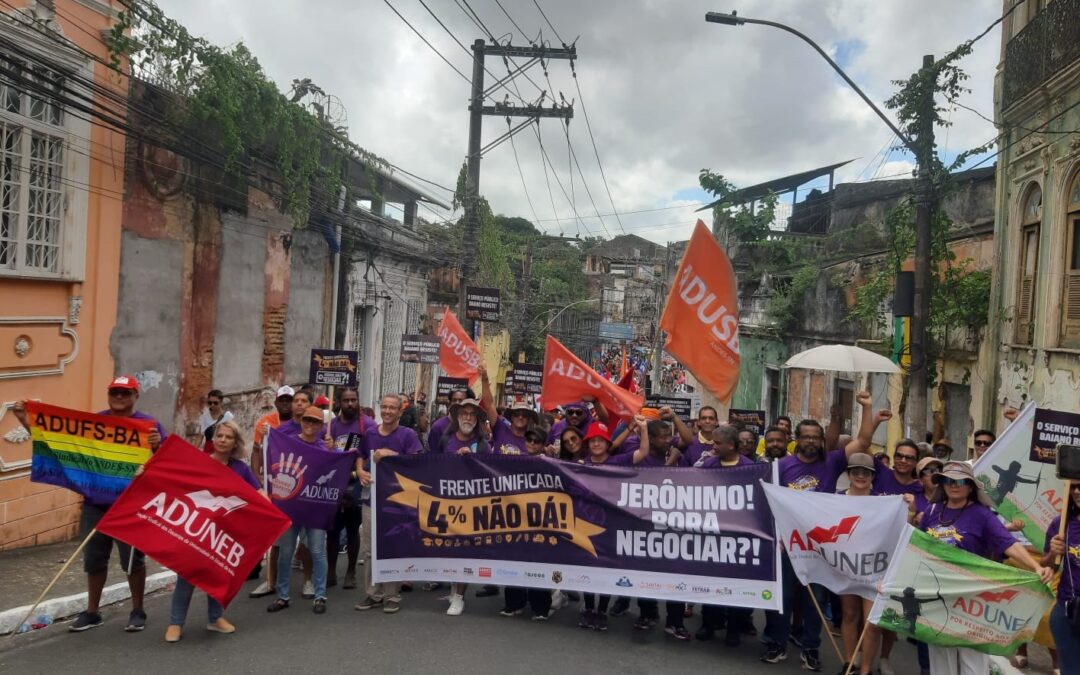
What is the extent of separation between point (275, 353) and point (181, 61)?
5.52 m

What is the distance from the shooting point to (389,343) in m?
21.3

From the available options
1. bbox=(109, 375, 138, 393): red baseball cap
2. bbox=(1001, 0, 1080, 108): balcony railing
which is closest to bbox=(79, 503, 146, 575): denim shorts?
bbox=(109, 375, 138, 393): red baseball cap

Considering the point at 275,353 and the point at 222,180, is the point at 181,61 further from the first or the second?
the point at 275,353

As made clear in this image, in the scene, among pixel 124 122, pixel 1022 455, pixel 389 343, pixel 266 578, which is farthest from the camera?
pixel 389 343

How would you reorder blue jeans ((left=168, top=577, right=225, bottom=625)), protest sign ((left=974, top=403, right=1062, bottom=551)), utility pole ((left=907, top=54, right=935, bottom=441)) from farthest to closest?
utility pole ((left=907, top=54, right=935, bottom=441)) → protest sign ((left=974, top=403, right=1062, bottom=551)) → blue jeans ((left=168, top=577, right=225, bottom=625))

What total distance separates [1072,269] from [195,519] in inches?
454

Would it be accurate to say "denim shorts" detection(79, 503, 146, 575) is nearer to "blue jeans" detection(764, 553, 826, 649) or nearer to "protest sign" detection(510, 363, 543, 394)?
"blue jeans" detection(764, 553, 826, 649)

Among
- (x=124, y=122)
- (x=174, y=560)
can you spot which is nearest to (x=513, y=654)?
(x=174, y=560)

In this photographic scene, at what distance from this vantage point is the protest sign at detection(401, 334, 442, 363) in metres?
14.9

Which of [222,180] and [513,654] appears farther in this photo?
[222,180]

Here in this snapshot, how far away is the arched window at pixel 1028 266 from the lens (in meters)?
12.8

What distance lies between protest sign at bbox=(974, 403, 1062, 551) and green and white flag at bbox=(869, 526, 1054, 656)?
170 cm

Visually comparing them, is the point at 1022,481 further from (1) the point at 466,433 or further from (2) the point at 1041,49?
(2) the point at 1041,49

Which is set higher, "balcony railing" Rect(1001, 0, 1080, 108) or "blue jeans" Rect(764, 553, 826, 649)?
"balcony railing" Rect(1001, 0, 1080, 108)
